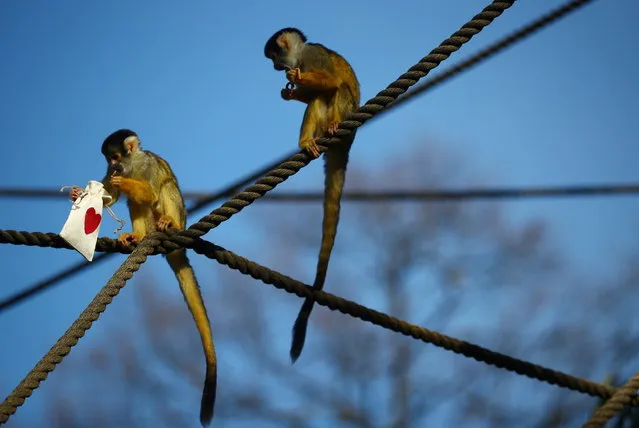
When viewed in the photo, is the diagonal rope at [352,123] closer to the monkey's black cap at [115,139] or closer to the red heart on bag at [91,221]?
the red heart on bag at [91,221]

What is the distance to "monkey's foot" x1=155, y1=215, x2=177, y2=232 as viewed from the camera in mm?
3293

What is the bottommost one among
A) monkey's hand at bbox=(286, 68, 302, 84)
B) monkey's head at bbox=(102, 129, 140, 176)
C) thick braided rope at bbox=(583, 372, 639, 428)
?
thick braided rope at bbox=(583, 372, 639, 428)

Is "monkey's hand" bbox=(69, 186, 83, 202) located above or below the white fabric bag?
above

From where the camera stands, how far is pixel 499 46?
14.5 feet

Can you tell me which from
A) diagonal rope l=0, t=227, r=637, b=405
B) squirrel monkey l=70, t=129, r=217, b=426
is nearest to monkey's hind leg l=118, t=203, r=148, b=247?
squirrel monkey l=70, t=129, r=217, b=426

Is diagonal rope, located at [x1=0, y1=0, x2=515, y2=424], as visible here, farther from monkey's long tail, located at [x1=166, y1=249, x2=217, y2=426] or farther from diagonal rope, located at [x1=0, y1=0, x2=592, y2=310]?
diagonal rope, located at [x1=0, y1=0, x2=592, y2=310]

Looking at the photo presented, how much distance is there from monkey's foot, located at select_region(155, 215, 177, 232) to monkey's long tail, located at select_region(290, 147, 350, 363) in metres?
0.65

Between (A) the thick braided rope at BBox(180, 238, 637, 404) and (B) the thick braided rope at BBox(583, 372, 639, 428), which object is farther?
(B) the thick braided rope at BBox(583, 372, 639, 428)

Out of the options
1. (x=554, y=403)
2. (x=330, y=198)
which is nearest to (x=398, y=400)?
(x=554, y=403)

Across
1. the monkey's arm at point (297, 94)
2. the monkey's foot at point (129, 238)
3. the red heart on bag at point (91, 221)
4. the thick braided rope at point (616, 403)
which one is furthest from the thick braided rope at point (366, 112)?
the thick braided rope at point (616, 403)

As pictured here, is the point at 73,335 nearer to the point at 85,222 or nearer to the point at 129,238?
the point at 85,222

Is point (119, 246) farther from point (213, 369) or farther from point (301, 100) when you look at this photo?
point (301, 100)

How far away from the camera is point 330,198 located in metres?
3.47

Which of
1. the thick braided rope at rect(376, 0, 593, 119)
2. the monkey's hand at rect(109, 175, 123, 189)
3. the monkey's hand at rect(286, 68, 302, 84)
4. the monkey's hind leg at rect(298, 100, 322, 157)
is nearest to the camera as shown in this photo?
the monkey's hand at rect(109, 175, 123, 189)
